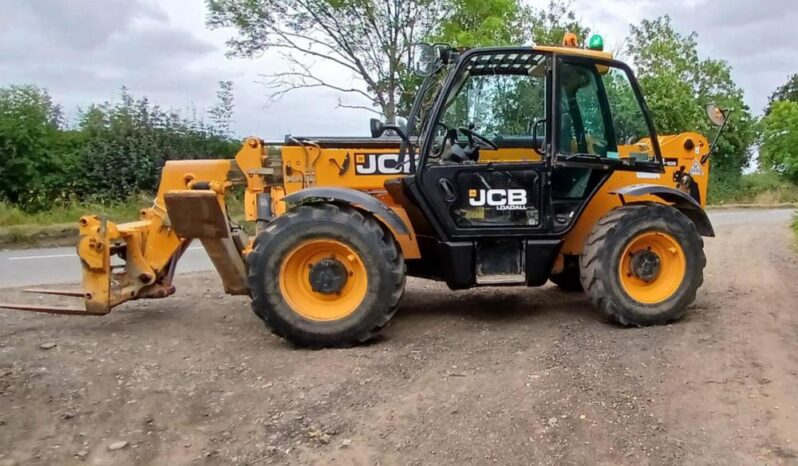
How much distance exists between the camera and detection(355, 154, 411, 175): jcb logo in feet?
22.1

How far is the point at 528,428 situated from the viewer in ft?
13.2

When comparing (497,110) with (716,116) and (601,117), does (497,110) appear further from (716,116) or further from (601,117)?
(716,116)

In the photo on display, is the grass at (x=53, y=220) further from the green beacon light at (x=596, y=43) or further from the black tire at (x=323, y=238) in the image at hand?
the green beacon light at (x=596, y=43)

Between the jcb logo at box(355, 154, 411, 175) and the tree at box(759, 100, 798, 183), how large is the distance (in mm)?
8886

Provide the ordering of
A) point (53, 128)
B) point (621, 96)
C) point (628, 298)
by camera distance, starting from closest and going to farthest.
→ point (628, 298), point (621, 96), point (53, 128)

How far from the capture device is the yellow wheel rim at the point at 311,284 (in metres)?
5.89

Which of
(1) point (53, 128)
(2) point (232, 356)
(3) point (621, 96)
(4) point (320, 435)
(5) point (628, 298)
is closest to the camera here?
(4) point (320, 435)

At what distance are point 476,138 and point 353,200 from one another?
142 centimetres

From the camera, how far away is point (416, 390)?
15.4 feet

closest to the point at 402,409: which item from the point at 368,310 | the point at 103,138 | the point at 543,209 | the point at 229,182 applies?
the point at 368,310

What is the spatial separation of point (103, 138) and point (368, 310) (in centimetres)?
1371

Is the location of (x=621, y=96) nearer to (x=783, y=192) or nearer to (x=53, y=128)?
(x=53, y=128)

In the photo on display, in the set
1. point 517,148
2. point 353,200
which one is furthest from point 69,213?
point 517,148

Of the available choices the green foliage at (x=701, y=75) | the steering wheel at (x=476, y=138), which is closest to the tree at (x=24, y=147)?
the steering wheel at (x=476, y=138)
